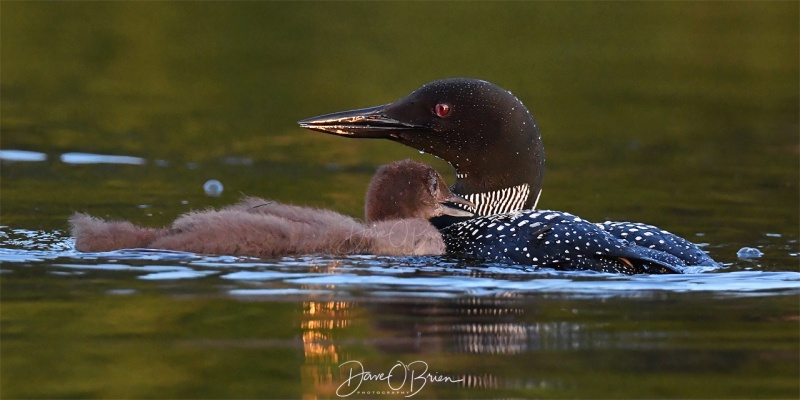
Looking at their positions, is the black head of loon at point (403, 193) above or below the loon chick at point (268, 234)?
above

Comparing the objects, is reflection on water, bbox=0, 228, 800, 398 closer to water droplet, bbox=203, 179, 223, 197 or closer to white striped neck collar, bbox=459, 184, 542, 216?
white striped neck collar, bbox=459, 184, 542, 216

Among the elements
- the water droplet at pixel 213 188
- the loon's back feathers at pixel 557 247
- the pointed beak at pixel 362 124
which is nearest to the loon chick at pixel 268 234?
the loon's back feathers at pixel 557 247

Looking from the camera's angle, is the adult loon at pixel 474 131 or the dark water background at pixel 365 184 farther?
the adult loon at pixel 474 131

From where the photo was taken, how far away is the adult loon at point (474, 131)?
275 inches

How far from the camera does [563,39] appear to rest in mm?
17766

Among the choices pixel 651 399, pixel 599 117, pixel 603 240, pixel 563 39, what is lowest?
pixel 651 399

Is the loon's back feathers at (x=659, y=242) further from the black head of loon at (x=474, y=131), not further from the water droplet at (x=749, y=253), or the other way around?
the black head of loon at (x=474, y=131)

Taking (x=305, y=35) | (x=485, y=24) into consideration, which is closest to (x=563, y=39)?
(x=485, y=24)

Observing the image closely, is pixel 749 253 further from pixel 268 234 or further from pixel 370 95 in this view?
pixel 370 95

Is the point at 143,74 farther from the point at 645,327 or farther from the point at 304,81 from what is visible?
the point at 645,327

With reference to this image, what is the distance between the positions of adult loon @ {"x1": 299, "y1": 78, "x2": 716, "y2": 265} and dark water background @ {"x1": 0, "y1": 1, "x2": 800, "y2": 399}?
0.86 m

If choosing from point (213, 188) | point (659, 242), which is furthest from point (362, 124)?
point (213, 188)

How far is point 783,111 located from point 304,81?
4566mm

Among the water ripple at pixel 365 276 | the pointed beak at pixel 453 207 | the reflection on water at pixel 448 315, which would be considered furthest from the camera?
the pointed beak at pixel 453 207
